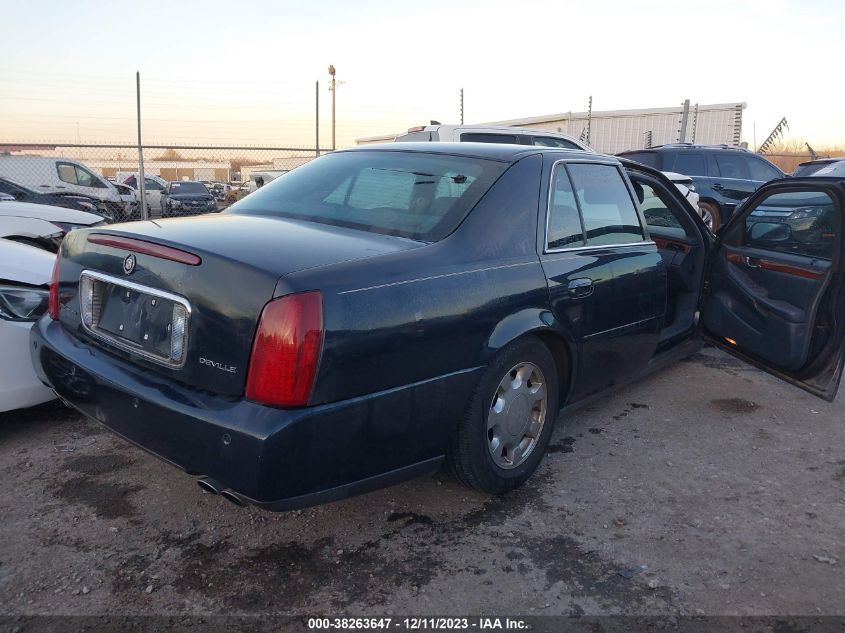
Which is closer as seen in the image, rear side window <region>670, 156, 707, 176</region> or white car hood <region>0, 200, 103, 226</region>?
white car hood <region>0, 200, 103, 226</region>

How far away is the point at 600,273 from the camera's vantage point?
3.61 meters

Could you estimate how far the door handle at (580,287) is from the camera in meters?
3.36

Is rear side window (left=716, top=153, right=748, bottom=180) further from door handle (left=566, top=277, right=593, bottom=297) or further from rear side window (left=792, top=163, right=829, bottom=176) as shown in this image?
door handle (left=566, top=277, right=593, bottom=297)

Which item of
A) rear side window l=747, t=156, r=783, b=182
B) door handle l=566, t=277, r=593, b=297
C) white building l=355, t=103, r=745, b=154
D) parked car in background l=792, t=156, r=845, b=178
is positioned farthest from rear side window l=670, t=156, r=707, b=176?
door handle l=566, t=277, r=593, b=297

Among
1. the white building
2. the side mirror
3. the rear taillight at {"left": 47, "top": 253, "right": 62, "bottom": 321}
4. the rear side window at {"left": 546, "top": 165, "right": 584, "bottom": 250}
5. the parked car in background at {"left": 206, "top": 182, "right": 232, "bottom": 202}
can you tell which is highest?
the white building

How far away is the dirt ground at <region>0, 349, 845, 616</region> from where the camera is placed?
2.48 m

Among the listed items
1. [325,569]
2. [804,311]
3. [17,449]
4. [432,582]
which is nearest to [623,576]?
[432,582]

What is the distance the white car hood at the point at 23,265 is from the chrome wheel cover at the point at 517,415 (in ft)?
8.44

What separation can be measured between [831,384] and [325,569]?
2858 mm

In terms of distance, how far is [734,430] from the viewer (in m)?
4.19

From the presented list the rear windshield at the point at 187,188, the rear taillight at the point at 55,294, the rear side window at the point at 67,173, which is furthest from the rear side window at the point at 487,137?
the rear windshield at the point at 187,188

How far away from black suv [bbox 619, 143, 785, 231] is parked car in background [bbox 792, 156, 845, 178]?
0.76 metres

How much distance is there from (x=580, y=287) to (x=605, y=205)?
709mm

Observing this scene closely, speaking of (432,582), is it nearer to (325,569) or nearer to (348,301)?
(325,569)
